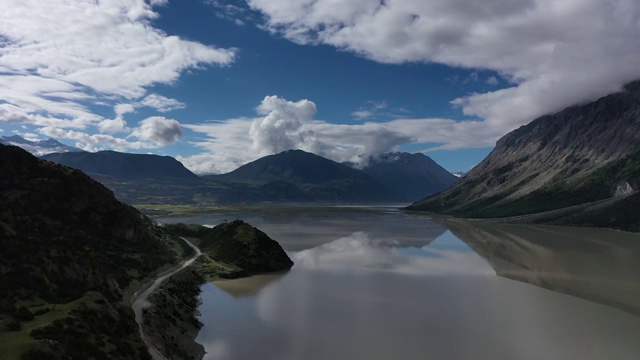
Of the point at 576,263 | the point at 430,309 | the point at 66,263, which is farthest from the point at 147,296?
the point at 576,263

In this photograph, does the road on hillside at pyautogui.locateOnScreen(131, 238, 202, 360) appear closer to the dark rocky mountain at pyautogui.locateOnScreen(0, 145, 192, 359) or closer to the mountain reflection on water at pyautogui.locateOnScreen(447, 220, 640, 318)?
the dark rocky mountain at pyautogui.locateOnScreen(0, 145, 192, 359)

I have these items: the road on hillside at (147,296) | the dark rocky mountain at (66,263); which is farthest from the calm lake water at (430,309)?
the dark rocky mountain at (66,263)

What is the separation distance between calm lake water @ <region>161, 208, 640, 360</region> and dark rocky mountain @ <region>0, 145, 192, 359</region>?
1302 centimetres

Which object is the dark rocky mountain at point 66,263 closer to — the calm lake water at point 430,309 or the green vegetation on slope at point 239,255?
the green vegetation on slope at point 239,255

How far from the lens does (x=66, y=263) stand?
164 ft

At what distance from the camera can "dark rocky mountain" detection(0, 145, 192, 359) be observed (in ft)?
112

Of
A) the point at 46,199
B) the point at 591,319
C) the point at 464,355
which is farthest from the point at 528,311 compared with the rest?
the point at 46,199

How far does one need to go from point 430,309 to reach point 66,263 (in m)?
49.8

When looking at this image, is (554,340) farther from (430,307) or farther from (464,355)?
(430,307)

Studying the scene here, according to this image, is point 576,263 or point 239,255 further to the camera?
point 576,263

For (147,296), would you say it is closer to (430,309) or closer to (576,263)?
(430,309)

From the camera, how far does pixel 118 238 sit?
287 feet

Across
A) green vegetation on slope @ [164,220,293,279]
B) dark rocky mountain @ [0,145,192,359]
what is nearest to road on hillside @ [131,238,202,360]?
dark rocky mountain @ [0,145,192,359]

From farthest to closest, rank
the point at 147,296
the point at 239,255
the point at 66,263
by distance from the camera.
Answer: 1. the point at 239,255
2. the point at 147,296
3. the point at 66,263
